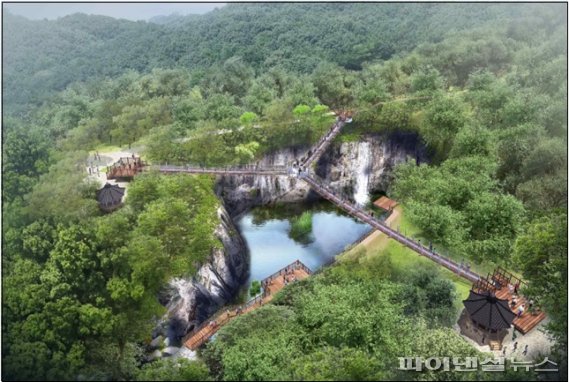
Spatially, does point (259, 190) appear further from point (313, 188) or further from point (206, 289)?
point (206, 289)

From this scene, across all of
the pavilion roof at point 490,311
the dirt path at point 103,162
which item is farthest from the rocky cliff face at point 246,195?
the pavilion roof at point 490,311

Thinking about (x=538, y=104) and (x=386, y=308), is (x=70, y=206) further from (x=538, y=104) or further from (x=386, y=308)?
(x=538, y=104)

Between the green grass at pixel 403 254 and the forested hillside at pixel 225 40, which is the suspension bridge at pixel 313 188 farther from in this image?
the forested hillside at pixel 225 40

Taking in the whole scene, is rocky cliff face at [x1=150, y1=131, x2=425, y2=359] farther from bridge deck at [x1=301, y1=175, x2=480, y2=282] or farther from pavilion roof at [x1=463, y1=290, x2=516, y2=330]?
pavilion roof at [x1=463, y1=290, x2=516, y2=330]

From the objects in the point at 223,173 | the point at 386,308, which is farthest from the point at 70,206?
the point at 386,308

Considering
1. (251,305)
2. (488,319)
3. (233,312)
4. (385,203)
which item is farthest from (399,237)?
(233,312)

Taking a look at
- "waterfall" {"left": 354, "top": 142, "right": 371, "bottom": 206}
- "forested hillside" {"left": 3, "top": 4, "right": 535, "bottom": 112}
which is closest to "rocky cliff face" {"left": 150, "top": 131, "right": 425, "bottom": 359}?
"waterfall" {"left": 354, "top": 142, "right": 371, "bottom": 206}
